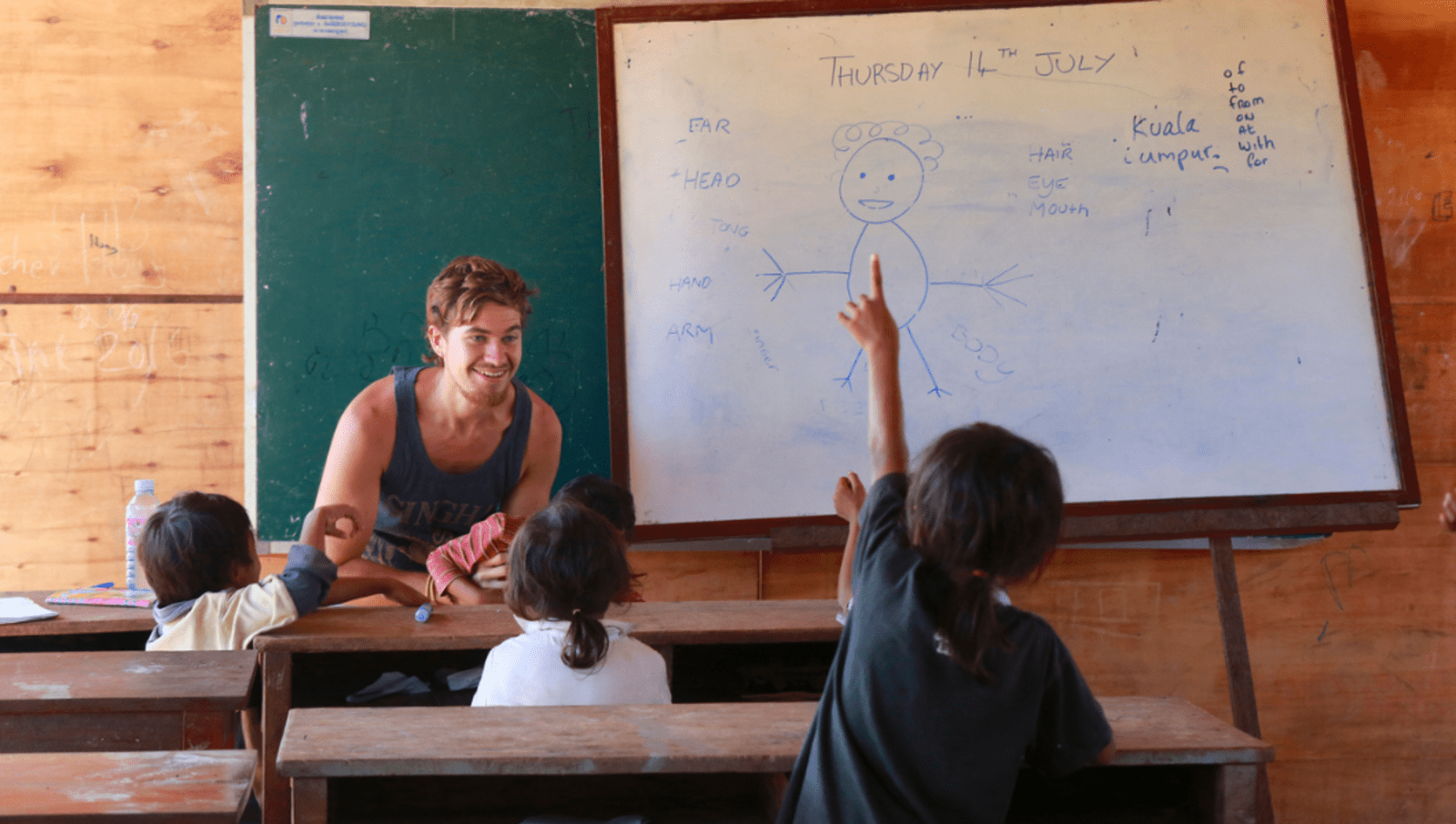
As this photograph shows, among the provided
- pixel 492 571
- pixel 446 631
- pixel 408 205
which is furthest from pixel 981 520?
pixel 408 205

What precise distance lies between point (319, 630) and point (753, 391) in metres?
1.17

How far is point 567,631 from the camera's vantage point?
1.49 m

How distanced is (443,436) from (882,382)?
1504 millimetres

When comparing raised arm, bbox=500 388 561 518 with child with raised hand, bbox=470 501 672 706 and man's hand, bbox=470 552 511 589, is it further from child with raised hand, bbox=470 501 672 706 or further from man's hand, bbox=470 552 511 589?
child with raised hand, bbox=470 501 672 706

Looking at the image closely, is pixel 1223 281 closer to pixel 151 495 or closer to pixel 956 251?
pixel 956 251

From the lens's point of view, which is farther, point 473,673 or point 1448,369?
point 1448,369

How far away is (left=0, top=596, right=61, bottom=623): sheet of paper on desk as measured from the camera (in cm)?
196

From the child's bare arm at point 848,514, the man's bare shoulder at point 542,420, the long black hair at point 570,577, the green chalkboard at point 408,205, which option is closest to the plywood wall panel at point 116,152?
the green chalkboard at point 408,205

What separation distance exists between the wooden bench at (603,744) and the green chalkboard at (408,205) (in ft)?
5.18

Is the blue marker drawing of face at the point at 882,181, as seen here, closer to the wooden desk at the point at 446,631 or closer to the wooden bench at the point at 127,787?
the wooden desk at the point at 446,631

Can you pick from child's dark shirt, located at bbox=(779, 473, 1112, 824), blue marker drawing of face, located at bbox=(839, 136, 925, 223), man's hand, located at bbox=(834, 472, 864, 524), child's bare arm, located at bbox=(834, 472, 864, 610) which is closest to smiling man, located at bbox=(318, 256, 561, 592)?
blue marker drawing of face, located at bbox=(839, 136, 925, 223)

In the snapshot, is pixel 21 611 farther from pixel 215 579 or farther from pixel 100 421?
pixel 100 421

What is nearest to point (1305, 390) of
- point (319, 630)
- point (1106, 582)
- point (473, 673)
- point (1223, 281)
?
point (1223, 281)

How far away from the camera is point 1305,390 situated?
2.50 m
